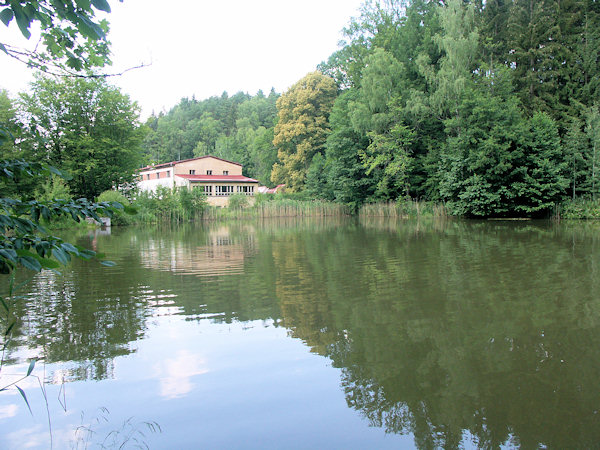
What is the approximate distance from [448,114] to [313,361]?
1311 inches

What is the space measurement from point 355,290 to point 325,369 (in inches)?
146

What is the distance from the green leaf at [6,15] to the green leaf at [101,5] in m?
0.34

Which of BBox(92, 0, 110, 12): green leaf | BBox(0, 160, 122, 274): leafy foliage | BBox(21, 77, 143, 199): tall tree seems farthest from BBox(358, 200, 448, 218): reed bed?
BBox(92, 0, 110, 12): green leaf

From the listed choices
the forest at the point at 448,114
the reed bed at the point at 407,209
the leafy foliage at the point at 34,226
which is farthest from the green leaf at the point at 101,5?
the reed bed at the point at 407,209

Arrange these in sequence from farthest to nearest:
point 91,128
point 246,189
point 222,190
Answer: point 246,189
point 222,190
point 91,128

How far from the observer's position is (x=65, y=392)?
421 centimetres

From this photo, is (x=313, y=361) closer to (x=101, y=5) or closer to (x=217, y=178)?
(x=101, y=5)

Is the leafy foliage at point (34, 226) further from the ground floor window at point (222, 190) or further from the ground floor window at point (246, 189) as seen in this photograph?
the ground floor window at point (246, 189)

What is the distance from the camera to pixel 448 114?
34.8 m

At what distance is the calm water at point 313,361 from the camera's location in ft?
11.6

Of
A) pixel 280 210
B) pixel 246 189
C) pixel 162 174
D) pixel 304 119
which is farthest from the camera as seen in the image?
pixel 162 174

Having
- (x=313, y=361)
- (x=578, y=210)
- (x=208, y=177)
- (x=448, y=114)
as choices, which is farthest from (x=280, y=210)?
(x=313, y=361)

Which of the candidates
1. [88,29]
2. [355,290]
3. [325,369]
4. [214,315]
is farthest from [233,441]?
[355,290]

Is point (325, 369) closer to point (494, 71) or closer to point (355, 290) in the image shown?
point (355, 290)
